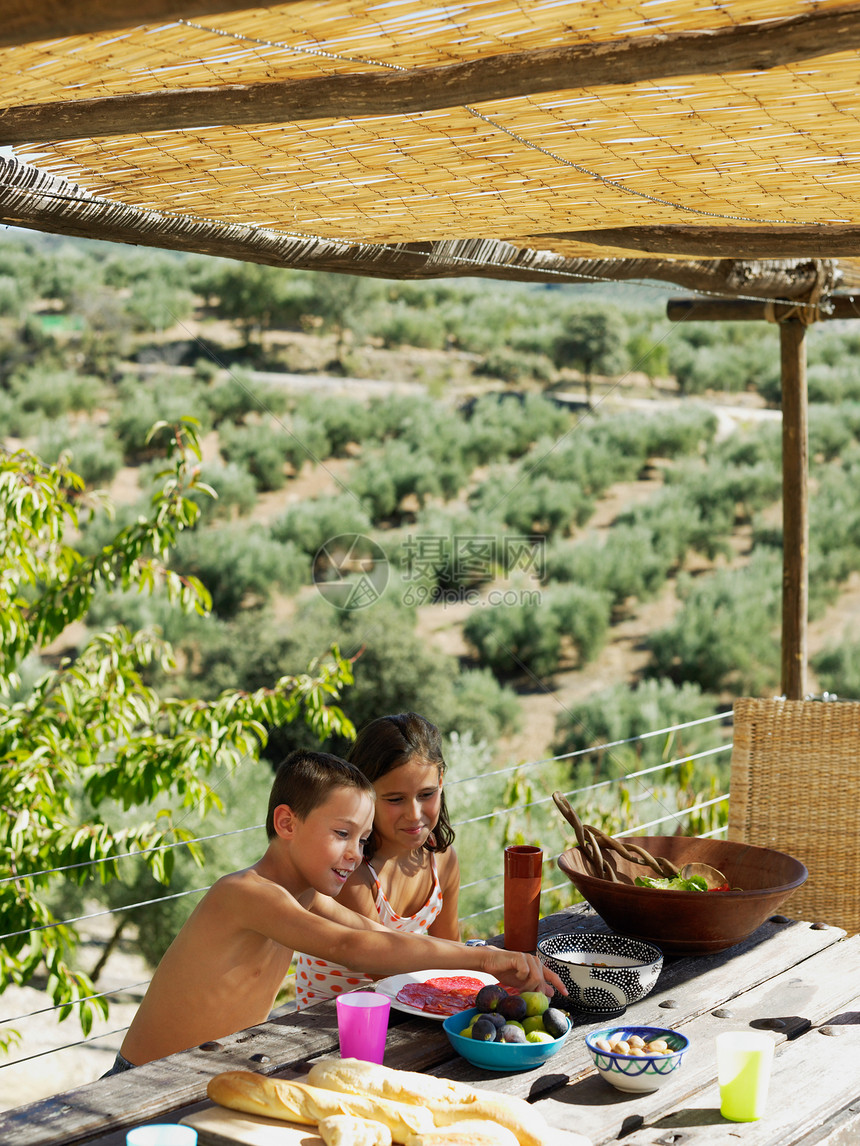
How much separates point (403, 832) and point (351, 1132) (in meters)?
0.86

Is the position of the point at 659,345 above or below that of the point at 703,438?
above

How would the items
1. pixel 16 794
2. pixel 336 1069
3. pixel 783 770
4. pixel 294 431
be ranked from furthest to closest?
pixel 294 431 < pixel 16 794 < pixel 783 770 < pixel 336 1069

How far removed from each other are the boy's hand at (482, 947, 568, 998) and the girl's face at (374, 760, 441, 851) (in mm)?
407

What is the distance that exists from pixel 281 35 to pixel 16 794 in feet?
7.54

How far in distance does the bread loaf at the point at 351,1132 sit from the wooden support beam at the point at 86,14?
102cm

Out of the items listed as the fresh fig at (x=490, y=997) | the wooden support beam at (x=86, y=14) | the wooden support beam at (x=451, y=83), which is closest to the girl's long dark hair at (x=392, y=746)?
the fresh fig at (x=490, y=997)

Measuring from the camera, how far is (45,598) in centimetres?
335

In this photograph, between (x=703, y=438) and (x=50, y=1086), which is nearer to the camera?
(x=50, y=1086)

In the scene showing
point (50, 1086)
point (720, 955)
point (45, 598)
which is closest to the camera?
point (720, 955)

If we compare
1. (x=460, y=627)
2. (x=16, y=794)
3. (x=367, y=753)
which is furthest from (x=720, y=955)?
(x=460, y=627)

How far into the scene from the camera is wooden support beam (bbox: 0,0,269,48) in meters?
0.96

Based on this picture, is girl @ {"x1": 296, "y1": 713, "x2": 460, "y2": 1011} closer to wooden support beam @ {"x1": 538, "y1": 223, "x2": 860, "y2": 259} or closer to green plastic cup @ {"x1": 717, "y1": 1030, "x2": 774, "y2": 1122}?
green plastic cup @ {"x1": 717, "y1": 1030, "x2": 774, "y2": 1122}

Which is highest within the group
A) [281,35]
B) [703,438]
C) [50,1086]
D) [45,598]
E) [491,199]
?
[281,35]

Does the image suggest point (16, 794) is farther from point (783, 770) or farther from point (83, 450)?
point (83, 450)
